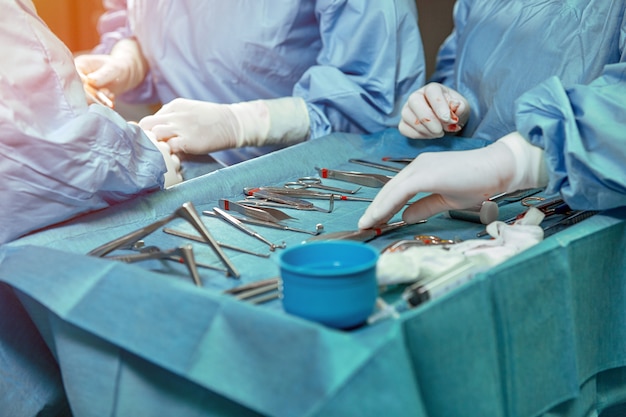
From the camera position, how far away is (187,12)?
244 centimetres

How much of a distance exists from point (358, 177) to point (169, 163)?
1.65 feet

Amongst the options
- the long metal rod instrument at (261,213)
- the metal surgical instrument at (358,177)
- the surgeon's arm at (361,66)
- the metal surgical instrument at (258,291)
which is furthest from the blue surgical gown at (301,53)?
the metal surgical instrument at (258,291)

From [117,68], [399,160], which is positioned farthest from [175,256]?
[117,68]

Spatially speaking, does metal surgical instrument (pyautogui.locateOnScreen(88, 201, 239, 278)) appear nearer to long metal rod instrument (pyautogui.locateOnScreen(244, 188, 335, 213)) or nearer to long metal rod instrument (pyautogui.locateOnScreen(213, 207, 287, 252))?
long metal rod instrument (pyautogui.locateOnScreen(213, 207, 287, 252))

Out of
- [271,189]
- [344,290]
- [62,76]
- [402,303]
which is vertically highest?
[62,76]

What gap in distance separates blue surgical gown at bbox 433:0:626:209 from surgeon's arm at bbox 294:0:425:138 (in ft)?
0.60

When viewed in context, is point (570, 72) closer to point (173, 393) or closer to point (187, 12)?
point (187, 12)

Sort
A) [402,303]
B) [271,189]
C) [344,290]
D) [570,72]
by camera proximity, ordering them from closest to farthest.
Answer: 1. [344,290]
2. [402,303]
3. [271,189]
4. [570,72]

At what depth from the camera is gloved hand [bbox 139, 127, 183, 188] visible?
1.99m

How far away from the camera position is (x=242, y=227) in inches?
62.0

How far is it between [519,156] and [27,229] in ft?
3.23

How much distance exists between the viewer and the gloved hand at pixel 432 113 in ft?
6.77

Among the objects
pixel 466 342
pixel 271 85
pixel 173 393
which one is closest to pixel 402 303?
pixel 466 342

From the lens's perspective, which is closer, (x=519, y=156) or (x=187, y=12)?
(x=519, y=156)
